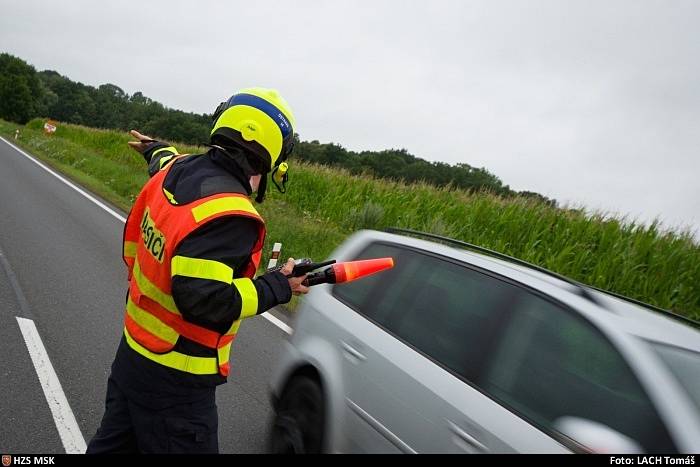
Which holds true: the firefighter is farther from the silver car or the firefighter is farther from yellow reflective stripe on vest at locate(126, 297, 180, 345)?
the silver car

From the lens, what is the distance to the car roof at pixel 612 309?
2.37m

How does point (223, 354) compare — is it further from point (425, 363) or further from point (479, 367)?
point (479, 367)

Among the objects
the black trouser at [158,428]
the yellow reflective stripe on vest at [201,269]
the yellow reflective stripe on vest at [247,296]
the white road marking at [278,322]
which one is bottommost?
the white road marking at [278,322]

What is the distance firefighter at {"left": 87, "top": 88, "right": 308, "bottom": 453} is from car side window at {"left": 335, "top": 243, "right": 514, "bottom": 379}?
0.95 meters

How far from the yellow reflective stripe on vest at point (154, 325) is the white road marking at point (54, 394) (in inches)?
77.5

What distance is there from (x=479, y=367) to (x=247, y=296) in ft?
4.19

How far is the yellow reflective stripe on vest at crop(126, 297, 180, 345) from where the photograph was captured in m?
2.01

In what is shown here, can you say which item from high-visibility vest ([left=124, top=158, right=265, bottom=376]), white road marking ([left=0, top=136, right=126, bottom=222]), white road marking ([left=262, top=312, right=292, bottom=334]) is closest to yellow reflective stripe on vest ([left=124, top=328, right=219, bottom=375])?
high-visibility vest ([left=124, top=158, right=265, bottom=376])

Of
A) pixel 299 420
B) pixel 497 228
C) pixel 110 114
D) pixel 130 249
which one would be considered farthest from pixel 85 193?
pixel 110 114

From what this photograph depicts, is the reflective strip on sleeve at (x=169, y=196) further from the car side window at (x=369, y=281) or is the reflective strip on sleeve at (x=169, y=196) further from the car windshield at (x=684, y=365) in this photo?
the car windshield at (x=684, y=365)

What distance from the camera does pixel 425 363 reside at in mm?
2787

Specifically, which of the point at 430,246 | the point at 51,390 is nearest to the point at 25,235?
the point at 51,390

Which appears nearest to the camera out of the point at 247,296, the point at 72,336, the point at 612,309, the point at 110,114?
the point at 247,296

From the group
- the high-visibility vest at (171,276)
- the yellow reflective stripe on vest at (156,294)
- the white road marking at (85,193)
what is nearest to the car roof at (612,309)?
the high-visibility vest at (171,276)
